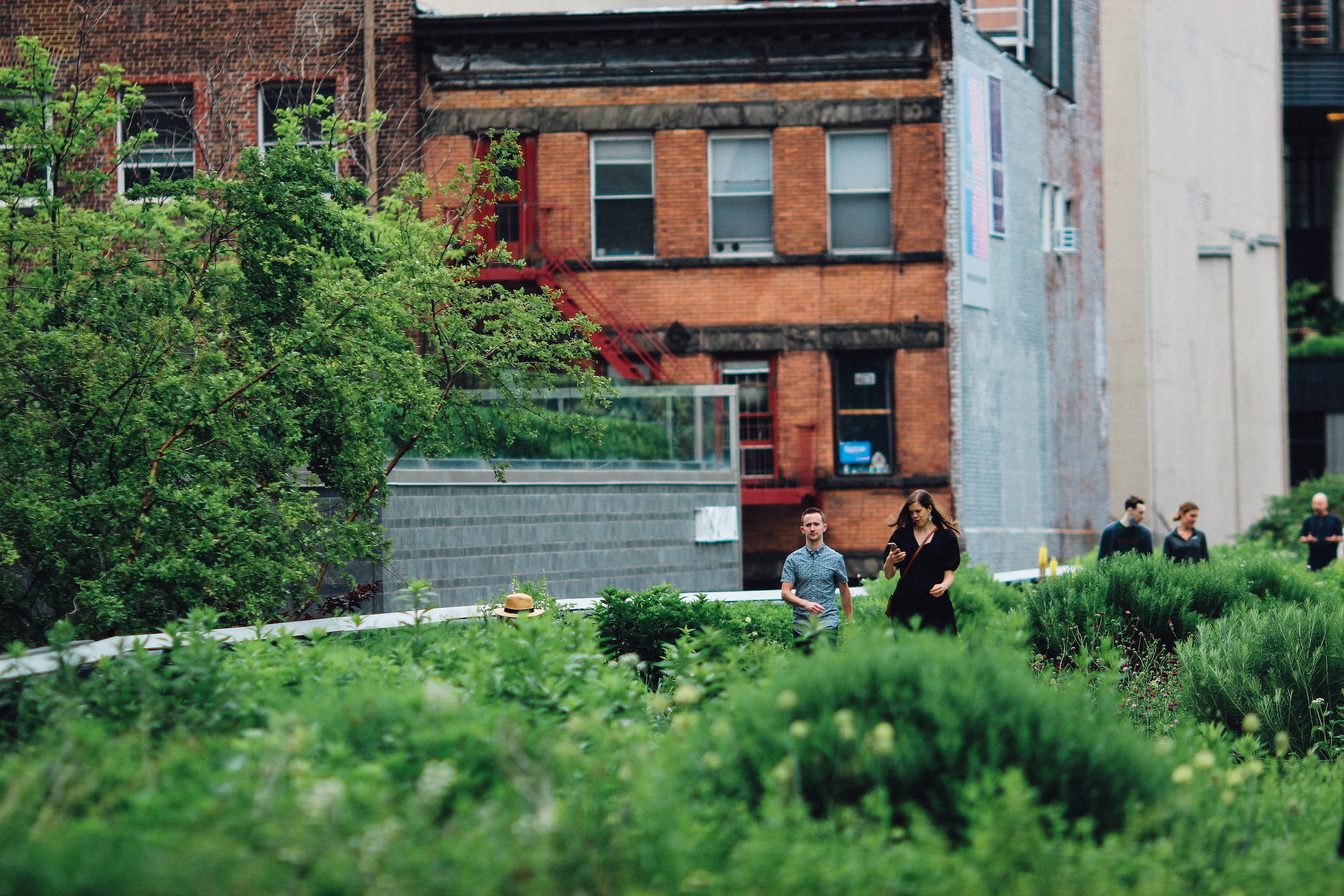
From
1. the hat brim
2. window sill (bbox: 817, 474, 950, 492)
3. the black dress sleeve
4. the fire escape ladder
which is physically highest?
the fire escape ladder

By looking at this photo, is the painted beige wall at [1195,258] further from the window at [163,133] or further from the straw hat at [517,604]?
the straw hat at [517,604]

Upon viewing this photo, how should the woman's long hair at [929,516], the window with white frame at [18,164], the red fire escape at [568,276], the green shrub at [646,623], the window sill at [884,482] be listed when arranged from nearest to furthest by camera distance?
the woman's long hair at [929,516], the green shrub at [646,623], the window with white frame at [18,164], the red fire escape at [568,276], the window sill at [884,482]

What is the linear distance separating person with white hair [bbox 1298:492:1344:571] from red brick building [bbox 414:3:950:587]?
18.1 feet

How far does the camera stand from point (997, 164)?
75.4ft

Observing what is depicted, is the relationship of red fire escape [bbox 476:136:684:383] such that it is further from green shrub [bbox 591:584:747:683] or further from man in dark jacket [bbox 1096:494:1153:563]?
green shrub [bbox 591:584:747:683]

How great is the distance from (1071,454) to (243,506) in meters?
19.0

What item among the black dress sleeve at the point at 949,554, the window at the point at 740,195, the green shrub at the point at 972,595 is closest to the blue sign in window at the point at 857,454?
the window at the point at 740,195

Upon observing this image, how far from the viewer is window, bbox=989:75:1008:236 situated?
22766mm

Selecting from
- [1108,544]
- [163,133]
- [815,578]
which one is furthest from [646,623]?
[163,133]

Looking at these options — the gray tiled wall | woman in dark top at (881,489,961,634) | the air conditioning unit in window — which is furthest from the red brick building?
woman in dark top at (881,489,961,634)

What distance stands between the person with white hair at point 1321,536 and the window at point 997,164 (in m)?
7.18

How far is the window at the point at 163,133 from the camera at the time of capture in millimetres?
21047

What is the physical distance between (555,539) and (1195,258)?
66.1 ft

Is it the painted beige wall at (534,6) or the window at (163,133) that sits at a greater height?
the painted beige wall at (534,6)
